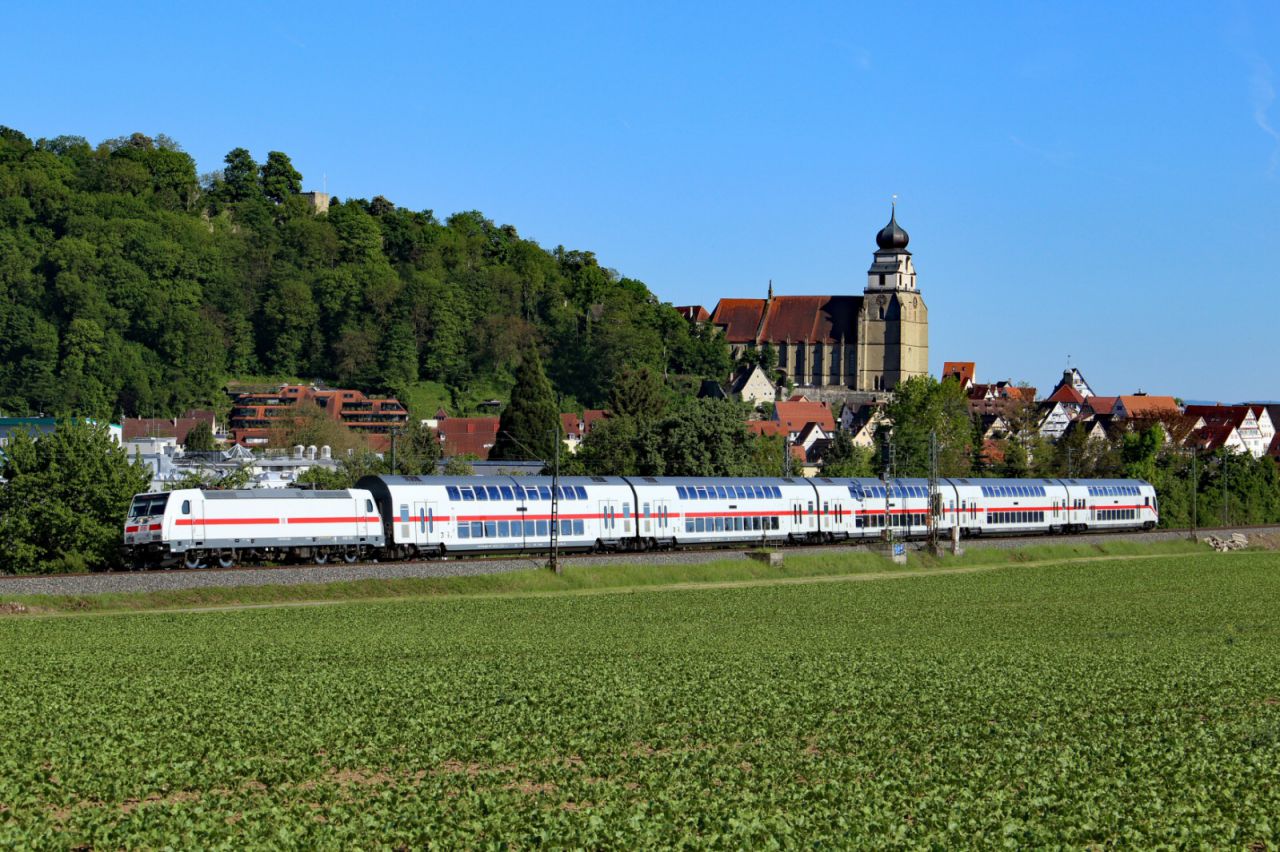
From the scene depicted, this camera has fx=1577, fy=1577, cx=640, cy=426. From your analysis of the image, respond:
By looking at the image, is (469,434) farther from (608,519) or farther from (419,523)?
(419,523)

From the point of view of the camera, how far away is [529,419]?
488ft

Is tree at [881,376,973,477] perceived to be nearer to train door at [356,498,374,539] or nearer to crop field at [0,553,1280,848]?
train door at [356,498,374,539]

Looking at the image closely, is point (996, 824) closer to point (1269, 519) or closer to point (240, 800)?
point (240, 800)

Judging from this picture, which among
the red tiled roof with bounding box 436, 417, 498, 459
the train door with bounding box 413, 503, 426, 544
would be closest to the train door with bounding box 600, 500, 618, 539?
the train door with bounding box 413, 503, 426, 544

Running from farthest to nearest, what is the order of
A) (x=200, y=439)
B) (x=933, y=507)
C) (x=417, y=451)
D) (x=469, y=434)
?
1. (x=469, y=434)
2. (x=200, y=439)
3. (x=417, y=451)
4. (x=933, y=507)

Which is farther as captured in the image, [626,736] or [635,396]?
[635,396]

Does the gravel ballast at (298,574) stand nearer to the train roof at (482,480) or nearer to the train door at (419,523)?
the train door at (419,523)

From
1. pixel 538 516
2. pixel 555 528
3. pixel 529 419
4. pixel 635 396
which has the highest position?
pixel 635 396

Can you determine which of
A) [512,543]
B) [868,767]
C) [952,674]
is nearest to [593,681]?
[952,674]

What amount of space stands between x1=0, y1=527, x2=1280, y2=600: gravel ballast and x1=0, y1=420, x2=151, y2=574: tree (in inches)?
317

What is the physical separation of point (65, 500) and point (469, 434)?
120342 mm

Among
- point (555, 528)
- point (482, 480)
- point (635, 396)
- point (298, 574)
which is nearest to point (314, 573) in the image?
point (298, 574)

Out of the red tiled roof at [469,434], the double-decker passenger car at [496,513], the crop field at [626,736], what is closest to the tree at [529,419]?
the red tiled roof at [469,434]

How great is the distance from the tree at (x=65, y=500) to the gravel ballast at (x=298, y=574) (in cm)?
805
